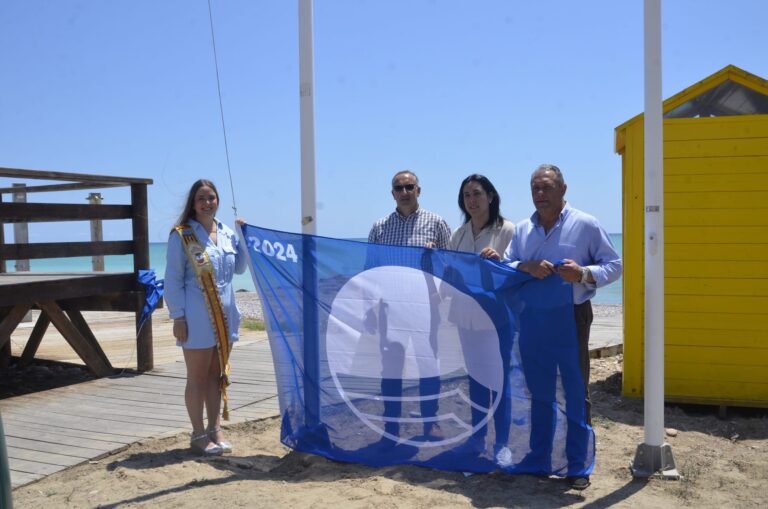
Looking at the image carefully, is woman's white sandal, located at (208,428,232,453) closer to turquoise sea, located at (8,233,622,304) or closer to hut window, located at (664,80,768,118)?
hut window, located at (664,80,768,118)

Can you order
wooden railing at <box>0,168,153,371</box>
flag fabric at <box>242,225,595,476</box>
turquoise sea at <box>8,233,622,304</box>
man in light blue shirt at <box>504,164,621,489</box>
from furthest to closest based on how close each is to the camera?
turquoise sea at <box>8,233,622,304</box> < wooden railing at <box>0,168,153,371</box> < flag fabric at <box>242,225,595,476</box> < man in light blue shirt at <box>504,164,621,489</box>

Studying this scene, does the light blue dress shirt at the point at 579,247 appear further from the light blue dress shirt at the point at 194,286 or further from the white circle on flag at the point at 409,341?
the light blue dress shirt at the point at 194,286

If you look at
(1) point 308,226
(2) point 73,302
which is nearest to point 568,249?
(1) point 308,226

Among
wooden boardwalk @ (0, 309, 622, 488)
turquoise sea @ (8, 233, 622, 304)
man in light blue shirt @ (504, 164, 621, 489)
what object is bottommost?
turquoise sea @ (8, 233, 622, 304)

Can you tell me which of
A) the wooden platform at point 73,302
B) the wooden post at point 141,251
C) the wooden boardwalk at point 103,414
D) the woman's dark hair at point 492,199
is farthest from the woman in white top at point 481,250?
the wooden platform at point 73,302

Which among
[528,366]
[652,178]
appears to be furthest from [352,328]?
[652,178]

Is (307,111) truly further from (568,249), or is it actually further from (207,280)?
(568,249)

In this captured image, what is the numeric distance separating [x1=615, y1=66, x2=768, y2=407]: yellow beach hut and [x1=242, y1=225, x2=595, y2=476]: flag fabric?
2287 millimetres

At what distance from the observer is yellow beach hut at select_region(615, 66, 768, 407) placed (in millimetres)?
5582

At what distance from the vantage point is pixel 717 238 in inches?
223

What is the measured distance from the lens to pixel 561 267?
3910 millimetres

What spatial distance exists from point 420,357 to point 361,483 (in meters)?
0.85

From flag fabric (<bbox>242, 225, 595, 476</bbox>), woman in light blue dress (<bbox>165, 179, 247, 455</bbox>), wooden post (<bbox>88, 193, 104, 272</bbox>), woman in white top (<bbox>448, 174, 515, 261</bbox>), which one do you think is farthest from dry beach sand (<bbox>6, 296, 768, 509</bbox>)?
wooden post (<bbox>88, 193, 104, 272</bbox>)

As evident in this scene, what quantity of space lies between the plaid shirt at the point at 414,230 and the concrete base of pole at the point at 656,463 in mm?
1858
